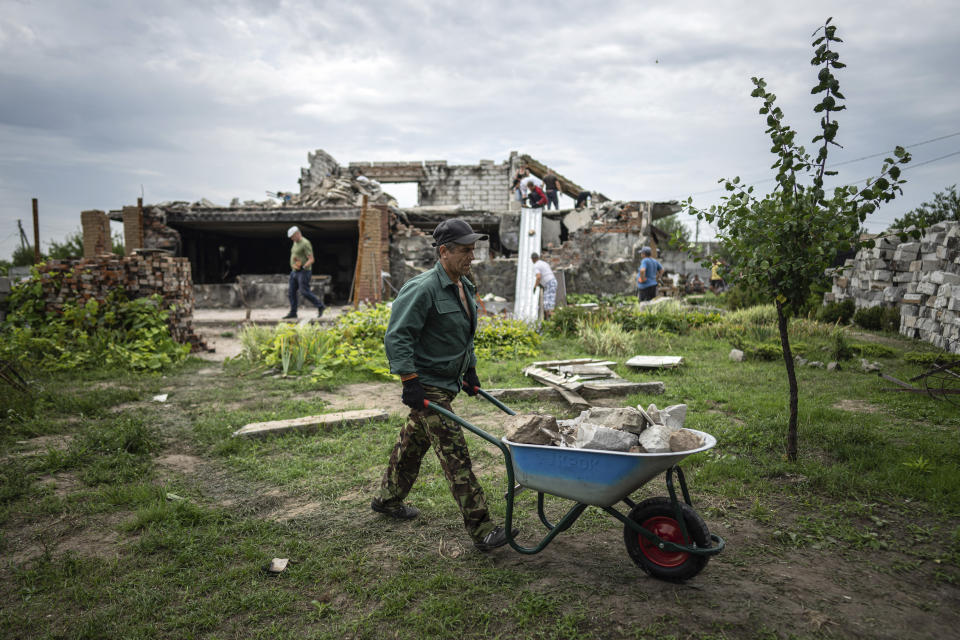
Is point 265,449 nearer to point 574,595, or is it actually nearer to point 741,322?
point 574,595

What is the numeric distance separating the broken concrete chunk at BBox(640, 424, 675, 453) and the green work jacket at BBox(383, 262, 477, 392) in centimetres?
114

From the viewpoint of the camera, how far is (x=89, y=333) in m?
7.96

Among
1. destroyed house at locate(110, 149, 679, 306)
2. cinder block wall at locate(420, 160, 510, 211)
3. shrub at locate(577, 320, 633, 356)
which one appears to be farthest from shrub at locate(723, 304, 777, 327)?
cinder block wall at locate(420, 160, 510, 211)

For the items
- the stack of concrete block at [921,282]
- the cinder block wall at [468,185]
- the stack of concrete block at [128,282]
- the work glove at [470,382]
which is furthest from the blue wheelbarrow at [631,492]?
the cinder block wall at [468,185]

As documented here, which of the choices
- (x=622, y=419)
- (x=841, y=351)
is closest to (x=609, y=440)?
(x=622, y=419)

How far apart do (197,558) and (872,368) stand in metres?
7.63

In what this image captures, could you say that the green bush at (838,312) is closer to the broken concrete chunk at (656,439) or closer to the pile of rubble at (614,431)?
the pile of rubble at (614,431)

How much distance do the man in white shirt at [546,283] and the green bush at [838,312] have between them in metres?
5.68

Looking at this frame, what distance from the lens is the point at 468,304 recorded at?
313 cm

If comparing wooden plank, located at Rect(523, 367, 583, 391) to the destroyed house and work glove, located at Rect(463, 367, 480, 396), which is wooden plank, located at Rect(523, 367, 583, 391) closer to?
work glove, located at Rect(463, 367, 480, 396)

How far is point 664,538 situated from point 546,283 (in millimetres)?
9390

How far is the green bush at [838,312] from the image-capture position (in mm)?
11281

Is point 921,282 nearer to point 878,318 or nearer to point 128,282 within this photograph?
point 878,318

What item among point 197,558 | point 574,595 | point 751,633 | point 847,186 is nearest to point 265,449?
point 197,558
